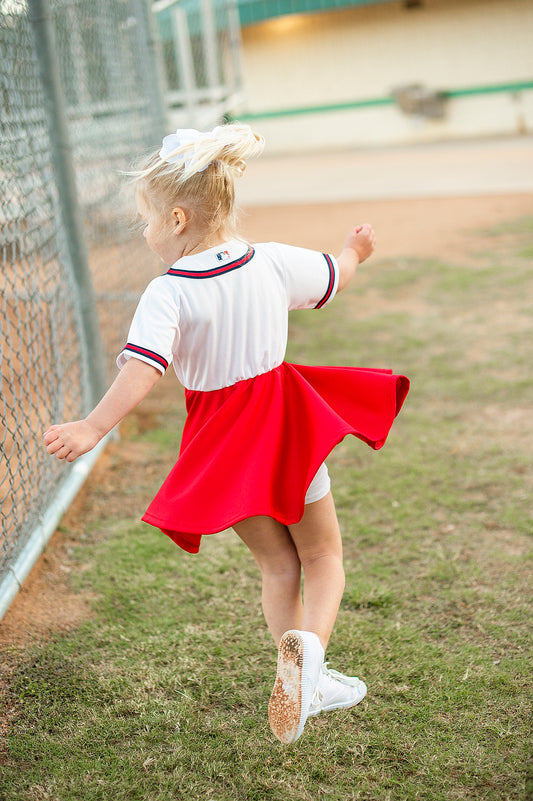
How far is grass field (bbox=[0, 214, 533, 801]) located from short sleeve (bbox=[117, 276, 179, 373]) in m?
1.01

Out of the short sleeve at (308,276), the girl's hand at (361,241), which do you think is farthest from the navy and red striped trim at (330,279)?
the girl's hand at (361,241)

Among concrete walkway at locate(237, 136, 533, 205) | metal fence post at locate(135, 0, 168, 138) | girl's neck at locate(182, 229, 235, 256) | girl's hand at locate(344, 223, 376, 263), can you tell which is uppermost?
metal fence post at locate(135, 0, 168, 138)

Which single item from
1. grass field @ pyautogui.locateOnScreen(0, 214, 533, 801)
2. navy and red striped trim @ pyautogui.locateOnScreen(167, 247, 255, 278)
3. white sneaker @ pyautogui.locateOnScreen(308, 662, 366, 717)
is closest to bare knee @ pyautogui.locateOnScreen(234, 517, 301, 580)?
white sneaker @ pyautogui.locateOnScreen(308, 662, 366, 717)

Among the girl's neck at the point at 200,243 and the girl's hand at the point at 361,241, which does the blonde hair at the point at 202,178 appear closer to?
the girl's neck at the point at 200,243

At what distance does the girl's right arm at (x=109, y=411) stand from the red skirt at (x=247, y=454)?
22cm

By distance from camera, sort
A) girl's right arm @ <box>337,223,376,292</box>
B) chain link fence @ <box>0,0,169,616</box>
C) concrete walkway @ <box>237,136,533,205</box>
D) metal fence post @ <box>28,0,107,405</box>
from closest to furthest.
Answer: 1. girl's right arm @ <box>337,223,376,292</box>
2. chain link fence @ <box>0,0,169,616</box>
3. metal fence post @ <box>28,0,107,405</box>
4. concrete walkway @ <box>237,136,533,205</box>

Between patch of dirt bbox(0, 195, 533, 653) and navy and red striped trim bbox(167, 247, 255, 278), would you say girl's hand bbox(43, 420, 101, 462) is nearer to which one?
navy and red striped trim bbox(167, 247, 255, 278)

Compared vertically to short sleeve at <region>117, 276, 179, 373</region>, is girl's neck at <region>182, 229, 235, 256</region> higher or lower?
higher

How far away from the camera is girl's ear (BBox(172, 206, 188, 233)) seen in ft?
5.80

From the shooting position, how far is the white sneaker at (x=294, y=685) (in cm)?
169

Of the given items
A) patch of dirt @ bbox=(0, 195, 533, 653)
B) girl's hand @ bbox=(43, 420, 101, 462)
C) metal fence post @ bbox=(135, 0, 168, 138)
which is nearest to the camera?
girl's hand @ bbox=(43, 420, 101, 462)

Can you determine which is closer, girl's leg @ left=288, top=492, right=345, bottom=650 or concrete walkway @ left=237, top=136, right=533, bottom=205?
girl's leg @ left=288, top=492, right=345, bottom=650

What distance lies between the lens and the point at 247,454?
1.82 meters

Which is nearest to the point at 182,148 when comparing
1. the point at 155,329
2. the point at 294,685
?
the point at 155,329
